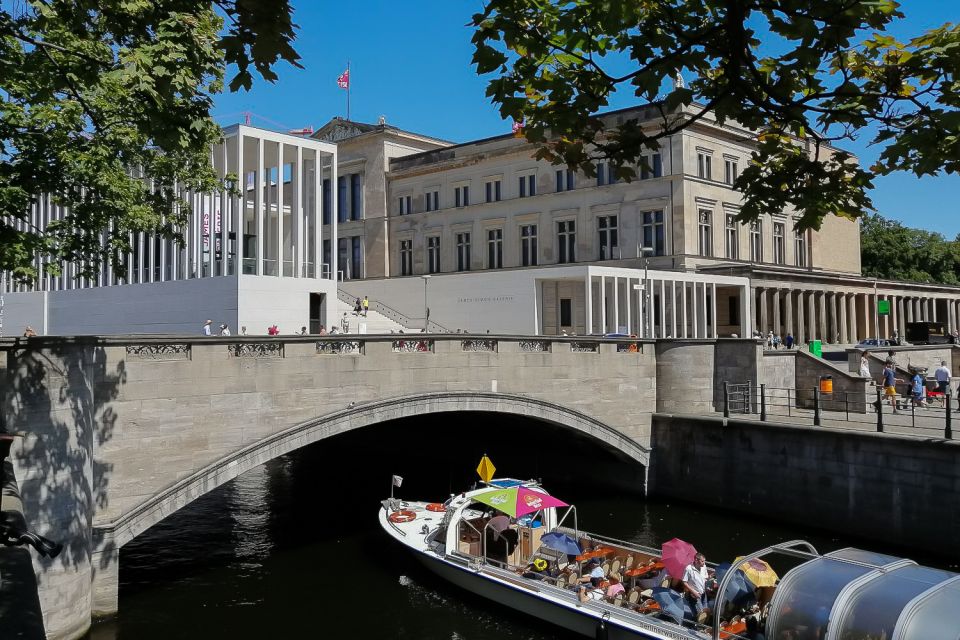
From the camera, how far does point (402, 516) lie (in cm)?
2331

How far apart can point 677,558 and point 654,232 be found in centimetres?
3848

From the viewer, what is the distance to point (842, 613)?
1182 centimetres

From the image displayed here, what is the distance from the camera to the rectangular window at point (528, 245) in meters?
58.6

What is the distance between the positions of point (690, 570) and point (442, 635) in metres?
5.42

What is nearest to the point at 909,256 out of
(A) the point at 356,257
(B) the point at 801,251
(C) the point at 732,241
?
(B) the point at 801,251

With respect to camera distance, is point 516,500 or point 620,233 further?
point 620,233

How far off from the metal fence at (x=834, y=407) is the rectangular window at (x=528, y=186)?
29.4 m

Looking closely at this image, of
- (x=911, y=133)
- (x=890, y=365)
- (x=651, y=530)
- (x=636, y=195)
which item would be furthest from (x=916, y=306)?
(x=911, y=133)

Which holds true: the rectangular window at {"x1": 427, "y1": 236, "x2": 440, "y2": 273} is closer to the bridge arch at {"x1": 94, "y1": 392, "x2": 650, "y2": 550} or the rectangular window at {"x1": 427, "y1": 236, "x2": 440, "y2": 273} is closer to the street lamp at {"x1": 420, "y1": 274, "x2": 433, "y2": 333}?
the street lamp at {"x1": 420, "y1": 274, "x2": 433, "y2": 333}

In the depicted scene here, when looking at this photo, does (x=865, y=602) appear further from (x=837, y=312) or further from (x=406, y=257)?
(x=406, y=257)

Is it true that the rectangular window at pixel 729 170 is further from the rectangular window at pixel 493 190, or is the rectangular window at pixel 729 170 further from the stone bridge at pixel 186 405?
the stone bridge at pixel 186 405

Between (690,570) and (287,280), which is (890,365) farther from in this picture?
(287,280)

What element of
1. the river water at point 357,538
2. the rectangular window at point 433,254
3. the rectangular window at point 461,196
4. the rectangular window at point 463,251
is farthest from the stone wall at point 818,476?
the rectangular window at point 433,254

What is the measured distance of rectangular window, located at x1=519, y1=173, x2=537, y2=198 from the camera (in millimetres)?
58062
